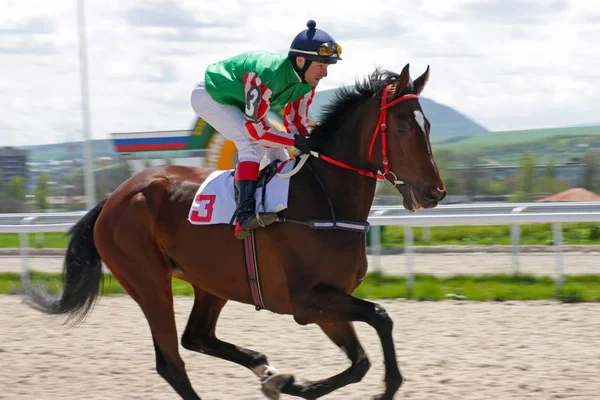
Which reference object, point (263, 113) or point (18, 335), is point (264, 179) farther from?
point (18, 335)

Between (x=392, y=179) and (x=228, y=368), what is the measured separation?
2.14 metres

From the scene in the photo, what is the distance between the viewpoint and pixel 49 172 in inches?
674

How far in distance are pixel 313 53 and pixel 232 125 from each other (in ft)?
2.27

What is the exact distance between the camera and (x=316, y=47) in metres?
4.41

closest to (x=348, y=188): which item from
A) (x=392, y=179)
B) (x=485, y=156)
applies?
(x=392, y=179)

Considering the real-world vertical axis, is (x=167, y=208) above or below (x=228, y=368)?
above

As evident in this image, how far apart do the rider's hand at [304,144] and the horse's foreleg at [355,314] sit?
759 mm

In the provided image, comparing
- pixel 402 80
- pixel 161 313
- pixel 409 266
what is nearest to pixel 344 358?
pixel 161 313

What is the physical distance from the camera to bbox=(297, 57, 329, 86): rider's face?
14.6 ft

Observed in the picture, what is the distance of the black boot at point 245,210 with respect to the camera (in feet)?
14.6

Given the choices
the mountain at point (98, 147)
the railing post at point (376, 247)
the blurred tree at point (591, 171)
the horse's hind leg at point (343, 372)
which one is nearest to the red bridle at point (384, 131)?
the horse's hind leg at point (343, 372)

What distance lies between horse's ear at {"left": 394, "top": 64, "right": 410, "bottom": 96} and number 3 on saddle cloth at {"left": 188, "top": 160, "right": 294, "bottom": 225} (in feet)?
2.45

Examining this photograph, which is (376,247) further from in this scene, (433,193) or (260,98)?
(433,193)

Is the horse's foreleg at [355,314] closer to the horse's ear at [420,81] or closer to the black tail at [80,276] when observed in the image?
the horse's ear at [420,81]
